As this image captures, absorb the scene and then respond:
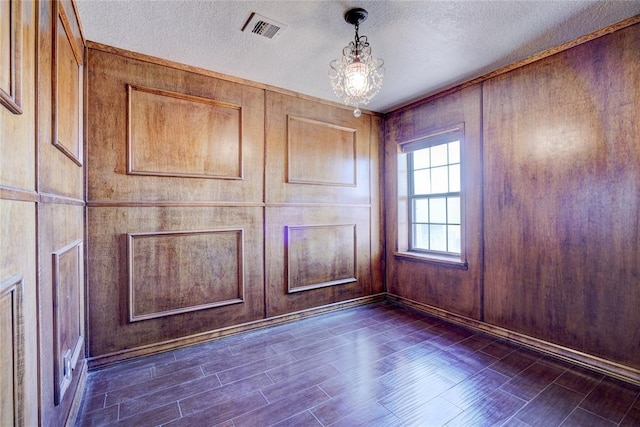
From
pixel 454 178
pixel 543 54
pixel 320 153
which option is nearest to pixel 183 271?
pixel 320 153

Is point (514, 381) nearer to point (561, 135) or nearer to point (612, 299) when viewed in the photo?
point (612, 299)

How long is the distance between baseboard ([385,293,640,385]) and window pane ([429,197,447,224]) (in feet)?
3.27

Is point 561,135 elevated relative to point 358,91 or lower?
lower

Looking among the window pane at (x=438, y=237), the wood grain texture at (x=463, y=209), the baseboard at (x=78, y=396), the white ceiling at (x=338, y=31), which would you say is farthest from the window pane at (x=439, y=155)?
the baseboard at (x=78, y=396)

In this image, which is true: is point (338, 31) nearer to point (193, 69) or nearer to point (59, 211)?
point (193, 69)

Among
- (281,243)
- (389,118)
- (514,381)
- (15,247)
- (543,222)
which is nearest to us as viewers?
(15,247)

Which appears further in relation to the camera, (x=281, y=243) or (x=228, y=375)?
(x=281, y=243)

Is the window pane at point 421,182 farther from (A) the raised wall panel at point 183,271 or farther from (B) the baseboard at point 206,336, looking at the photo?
(A) the raised wall panel at point 183,271

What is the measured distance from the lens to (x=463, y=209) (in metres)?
3.13

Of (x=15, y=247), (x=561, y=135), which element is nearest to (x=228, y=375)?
(x=15, y=247)

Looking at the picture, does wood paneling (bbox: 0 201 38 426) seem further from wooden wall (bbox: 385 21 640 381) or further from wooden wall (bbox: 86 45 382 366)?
wooden wall (bbox: 385 21 640 381)

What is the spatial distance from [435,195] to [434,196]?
0.07 ft

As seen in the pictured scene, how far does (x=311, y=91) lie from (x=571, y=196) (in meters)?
2.55

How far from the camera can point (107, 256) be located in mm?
2383
